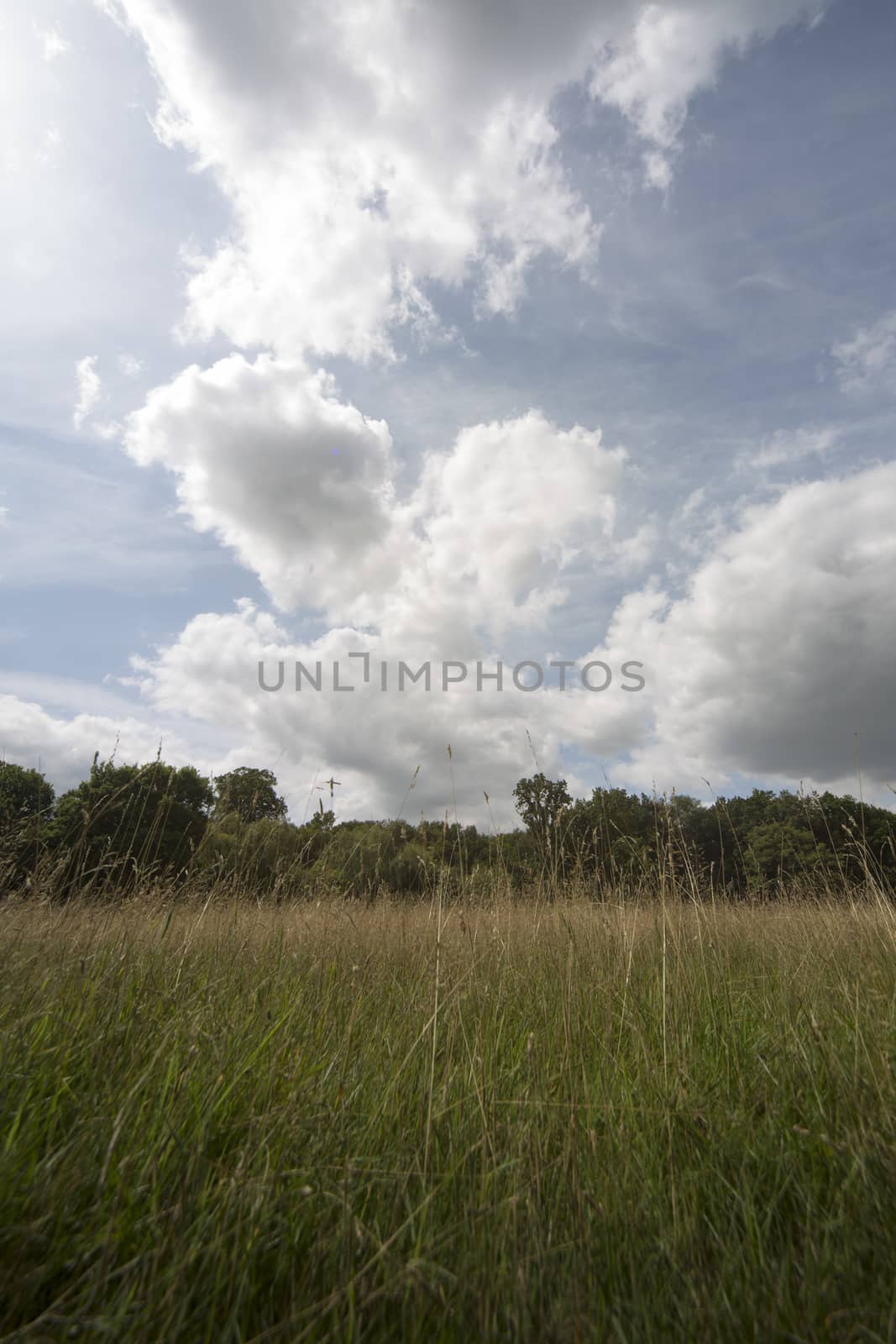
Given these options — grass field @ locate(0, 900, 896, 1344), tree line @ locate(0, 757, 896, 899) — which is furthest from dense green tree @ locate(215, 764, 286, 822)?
grass field @ locate(0, 900, 896, 1344)

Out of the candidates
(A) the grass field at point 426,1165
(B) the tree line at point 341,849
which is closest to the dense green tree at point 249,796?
(B) the tree line at point 341,849

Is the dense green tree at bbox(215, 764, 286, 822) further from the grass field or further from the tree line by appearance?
the grass field

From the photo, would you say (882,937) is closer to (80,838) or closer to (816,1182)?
(816,1182)

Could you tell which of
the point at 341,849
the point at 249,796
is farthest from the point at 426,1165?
the point at 341,849

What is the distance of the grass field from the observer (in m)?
1.20

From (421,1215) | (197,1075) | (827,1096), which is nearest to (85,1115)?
(197,1075)

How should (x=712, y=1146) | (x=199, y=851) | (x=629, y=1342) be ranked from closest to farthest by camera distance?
(x=629, y=1342)
(x=712, y=1146)
(x=199, y=851)

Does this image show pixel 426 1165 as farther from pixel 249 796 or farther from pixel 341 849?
pixel 341 849

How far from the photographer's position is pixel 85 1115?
5.56 ft

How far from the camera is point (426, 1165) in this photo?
1.57 meters

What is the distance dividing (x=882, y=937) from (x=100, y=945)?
4.39m

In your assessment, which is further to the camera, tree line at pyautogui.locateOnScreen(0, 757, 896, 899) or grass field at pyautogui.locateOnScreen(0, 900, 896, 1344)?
tree line at pyautogui.locateOnScreen(0, 757, 896, 899)

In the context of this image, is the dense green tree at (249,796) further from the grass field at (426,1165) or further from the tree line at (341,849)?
the grass field at (426,1165)

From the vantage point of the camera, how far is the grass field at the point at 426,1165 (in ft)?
3.93
